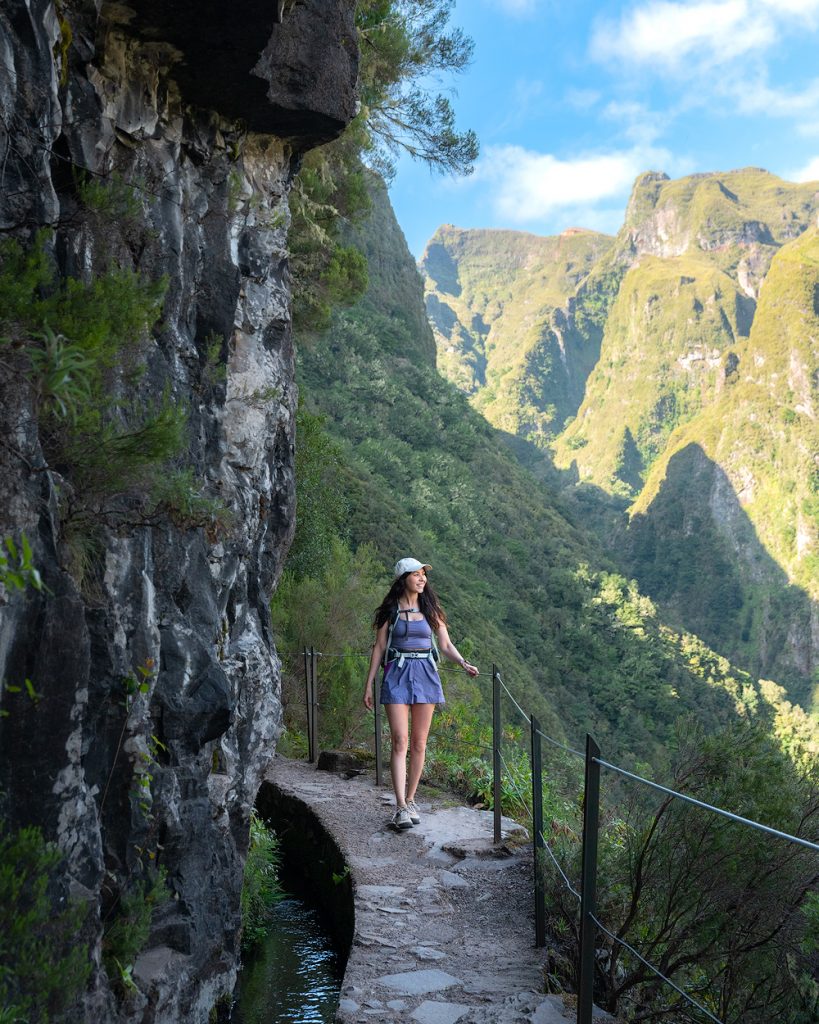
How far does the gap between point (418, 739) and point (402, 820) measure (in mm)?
561

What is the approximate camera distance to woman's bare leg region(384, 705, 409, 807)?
595 cm

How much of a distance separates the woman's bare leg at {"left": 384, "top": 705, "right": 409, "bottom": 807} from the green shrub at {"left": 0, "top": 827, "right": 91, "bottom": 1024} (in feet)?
11.3

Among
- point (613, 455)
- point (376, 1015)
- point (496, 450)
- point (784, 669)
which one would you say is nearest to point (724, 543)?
point (784, 669)

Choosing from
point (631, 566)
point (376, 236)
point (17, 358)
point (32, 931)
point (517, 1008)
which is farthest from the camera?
point (631, 566)

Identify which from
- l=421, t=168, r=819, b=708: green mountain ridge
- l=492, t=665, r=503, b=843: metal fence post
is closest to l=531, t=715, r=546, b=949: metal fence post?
l=492, t=665, r=503, b=843: metal fence post

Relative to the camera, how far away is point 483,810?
6777mm

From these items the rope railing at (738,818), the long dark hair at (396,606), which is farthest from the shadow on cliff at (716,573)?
the rope railing at (738,818)

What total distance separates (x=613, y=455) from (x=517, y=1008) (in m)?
153

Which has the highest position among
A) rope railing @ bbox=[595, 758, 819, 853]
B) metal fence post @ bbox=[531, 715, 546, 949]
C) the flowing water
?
rope railing @ bbox=[595, 758, 819, 853]

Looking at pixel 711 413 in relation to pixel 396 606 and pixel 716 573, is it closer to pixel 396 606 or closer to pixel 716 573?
pixel 716 573

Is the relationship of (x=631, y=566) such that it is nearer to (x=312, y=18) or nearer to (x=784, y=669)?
(x=784, y=669)

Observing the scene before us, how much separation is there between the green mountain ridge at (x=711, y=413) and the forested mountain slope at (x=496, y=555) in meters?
29.9

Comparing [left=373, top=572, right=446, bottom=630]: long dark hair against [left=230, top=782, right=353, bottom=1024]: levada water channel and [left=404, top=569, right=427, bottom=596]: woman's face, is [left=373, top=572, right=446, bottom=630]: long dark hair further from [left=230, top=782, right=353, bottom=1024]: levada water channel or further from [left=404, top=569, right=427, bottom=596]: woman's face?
[left=230, top=782, right=353, bottom=1024]: levada water channel

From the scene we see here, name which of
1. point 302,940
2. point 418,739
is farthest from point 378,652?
point 302,940
